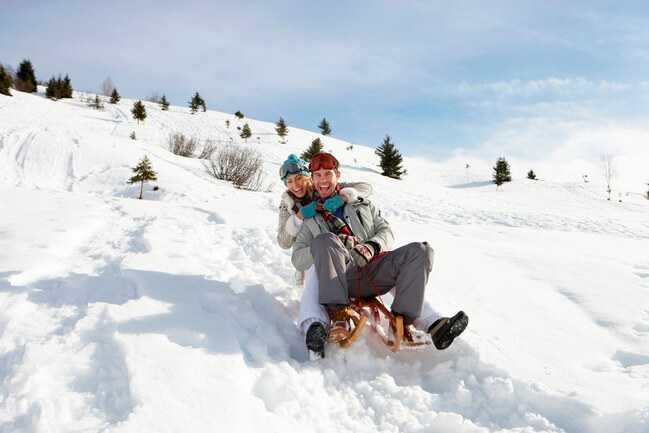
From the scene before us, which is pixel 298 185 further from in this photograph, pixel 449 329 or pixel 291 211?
pixel 449 329

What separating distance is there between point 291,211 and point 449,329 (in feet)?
4.78

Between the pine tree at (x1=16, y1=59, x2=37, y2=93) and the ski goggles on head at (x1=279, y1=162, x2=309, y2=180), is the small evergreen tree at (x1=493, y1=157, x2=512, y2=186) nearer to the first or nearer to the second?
the ski goggles on head at (x1=279, y1=162, x2=309, y2=180)

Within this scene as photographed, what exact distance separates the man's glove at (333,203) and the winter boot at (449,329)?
109cm

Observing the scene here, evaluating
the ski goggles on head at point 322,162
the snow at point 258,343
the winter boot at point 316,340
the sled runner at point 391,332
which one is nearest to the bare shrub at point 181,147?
the snow at point 258,343

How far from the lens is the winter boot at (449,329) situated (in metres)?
2.14

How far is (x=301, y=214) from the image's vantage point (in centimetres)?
280

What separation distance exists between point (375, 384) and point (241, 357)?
29.1 inches

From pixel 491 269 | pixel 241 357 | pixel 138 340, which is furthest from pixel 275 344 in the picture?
pixel 491 269

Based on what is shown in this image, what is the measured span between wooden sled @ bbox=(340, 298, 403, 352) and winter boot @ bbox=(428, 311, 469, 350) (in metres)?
0.22

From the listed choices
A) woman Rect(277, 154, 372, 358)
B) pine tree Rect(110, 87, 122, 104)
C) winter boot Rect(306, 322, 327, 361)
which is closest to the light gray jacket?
woman Rect(277, 154, 372, 358)

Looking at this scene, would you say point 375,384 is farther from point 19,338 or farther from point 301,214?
point 19,338

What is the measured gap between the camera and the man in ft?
7.24

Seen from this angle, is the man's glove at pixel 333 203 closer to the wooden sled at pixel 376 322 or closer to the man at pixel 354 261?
the man at pixel 354 261

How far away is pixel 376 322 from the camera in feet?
8.58
